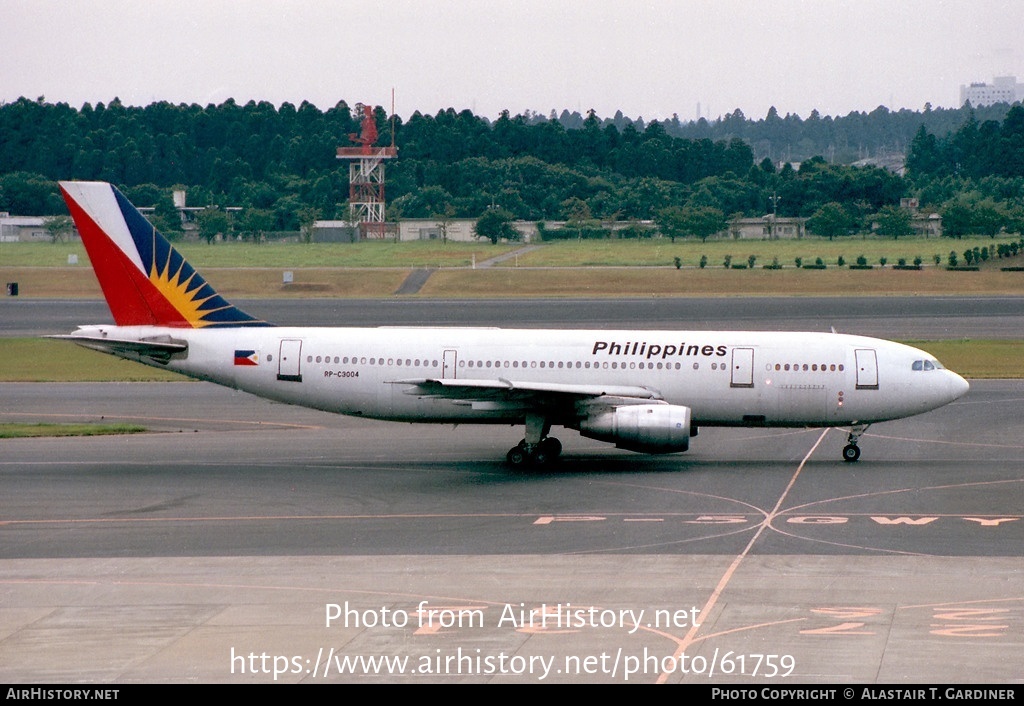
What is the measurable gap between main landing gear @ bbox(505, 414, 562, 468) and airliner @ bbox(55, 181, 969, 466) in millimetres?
42

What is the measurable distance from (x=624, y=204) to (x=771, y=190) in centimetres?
2242

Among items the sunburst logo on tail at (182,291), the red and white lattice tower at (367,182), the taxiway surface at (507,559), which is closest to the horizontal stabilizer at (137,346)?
the sunburst logo on tail at (182,291)

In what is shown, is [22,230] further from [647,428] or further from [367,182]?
[647,428]

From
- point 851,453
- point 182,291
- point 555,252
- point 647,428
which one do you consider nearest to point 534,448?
point 647,428

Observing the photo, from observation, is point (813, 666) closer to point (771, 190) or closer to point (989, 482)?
point (989, 482)

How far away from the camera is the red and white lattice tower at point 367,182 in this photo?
7106 inches

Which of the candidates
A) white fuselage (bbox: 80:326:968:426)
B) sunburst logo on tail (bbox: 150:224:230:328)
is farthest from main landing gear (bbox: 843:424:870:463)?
sunburst logo on tail (bbox: 150:224:230:328)

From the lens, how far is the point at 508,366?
39.2m

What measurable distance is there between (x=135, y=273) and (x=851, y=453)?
74.3 feet

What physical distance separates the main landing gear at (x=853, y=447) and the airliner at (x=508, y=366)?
0.15ft

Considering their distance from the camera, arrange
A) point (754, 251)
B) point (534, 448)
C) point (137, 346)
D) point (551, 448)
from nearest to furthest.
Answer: point (534, 448) < point (551, 448) < point (137, 346) < point (754, 251)

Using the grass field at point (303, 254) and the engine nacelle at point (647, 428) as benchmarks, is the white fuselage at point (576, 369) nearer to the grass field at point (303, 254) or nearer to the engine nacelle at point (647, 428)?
the engine nacelle at point (647, 428)

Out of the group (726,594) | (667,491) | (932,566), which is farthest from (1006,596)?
(667,491)

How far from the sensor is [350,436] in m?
44.5
